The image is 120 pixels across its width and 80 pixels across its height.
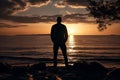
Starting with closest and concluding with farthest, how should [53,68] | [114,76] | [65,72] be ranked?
[114,76]
[65,72]
[53,68]

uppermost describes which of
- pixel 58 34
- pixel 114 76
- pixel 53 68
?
pixel 58 34

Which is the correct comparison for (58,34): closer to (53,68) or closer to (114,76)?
(53,68)

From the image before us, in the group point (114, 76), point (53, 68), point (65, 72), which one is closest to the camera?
point (114, 76)

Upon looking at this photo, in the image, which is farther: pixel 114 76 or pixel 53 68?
pixel 53 68

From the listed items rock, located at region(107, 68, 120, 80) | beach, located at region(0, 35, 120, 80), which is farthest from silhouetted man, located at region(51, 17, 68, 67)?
rock, located at region(107, 68, 120, 80)

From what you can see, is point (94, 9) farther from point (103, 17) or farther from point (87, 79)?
point (87, 79)

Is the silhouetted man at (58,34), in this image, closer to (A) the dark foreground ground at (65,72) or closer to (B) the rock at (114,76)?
(A) the dark foreground ground at (65,72)

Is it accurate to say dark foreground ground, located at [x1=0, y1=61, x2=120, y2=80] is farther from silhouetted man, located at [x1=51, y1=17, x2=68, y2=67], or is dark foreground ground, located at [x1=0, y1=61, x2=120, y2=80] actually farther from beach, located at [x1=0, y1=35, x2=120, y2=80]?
silhouetted man, located at [x1=51, y1=17, x2=68, y2=67]

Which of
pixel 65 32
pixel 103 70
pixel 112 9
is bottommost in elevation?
pixel 103 70

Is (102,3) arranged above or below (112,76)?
above

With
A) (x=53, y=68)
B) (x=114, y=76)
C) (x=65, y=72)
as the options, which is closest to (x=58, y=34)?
(x=53, y=68)

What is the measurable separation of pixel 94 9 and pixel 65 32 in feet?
16.4

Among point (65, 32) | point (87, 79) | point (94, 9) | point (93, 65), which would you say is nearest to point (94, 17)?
point (94, 9)

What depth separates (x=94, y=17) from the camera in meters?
20.0
